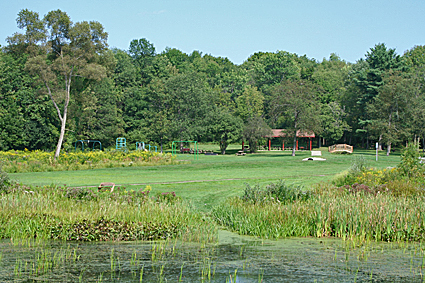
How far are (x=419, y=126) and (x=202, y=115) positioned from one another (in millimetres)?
26722

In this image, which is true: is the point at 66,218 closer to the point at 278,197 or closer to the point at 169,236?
the point at 169,236

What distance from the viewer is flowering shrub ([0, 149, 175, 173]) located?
1033 inches

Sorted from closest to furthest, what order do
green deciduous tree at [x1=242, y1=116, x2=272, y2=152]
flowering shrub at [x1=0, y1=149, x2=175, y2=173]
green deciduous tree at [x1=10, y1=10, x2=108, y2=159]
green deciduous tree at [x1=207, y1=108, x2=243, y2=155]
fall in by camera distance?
1. flowering shrub at [x1=0, y1=149, x2=175, y2=173]
2. green deciduous tree at [x1=10, y1=10, x2=108, y2=159]
3. green deciduous tree at [x1=242, y1=116, x2=272, y2=152]
4. green deciduous tree at [x1=207, y1=108, x2=243, y2=155]

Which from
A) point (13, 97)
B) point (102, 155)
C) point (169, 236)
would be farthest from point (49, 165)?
point (13, 97)

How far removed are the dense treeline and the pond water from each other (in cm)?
2905

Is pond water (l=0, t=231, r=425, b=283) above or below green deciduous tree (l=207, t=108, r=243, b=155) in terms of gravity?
below

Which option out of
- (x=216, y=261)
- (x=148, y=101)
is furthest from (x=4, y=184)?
(x=148, y=101)

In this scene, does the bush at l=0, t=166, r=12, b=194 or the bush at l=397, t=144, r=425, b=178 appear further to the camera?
the bush at l=397, t=144, r=425, b=178

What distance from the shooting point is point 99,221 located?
9633 millimetres

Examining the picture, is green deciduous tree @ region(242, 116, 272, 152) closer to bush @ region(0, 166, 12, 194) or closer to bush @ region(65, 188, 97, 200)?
bush @ region(0, 166, 12, 194)

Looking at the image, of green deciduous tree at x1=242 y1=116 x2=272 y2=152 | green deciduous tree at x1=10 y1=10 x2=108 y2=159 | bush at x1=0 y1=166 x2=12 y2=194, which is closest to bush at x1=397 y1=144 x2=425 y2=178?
bush at x1=0 y1=166 x2=12 y2=194

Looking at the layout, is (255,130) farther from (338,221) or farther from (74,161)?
(338,221)

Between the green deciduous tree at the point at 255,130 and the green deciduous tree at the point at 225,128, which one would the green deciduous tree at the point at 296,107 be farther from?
the green deciduous tree at the point at 225,128

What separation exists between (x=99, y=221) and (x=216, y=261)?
3.49 metres
